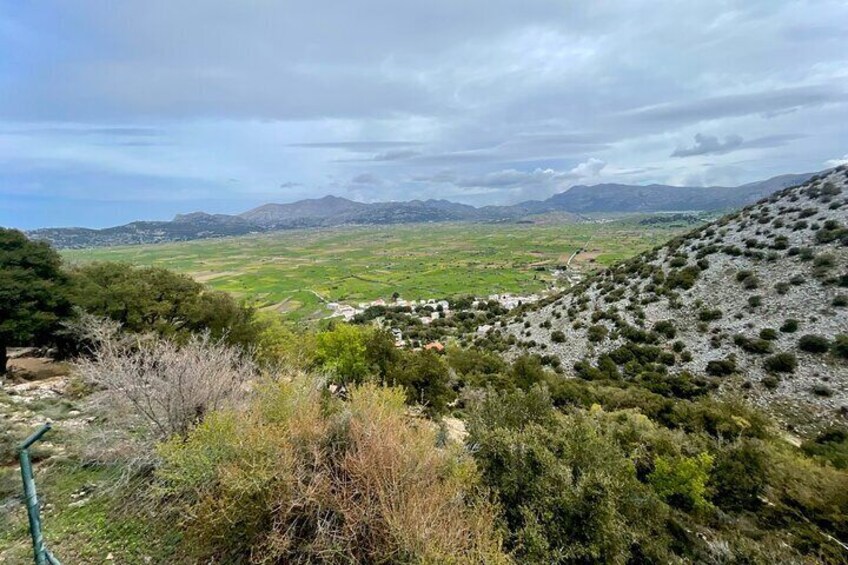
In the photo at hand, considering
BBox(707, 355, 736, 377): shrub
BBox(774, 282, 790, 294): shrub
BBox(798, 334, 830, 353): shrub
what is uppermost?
BBox(774, 282, 790, 294): shrub

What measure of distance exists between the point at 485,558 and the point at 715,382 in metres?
24.5

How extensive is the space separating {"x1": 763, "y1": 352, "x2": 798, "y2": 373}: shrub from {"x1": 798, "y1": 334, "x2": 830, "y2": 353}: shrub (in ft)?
3.02

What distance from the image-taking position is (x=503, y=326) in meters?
43.9

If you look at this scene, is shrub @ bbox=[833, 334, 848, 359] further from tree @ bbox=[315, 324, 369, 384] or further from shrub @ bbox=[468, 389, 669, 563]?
tree @ bbox=[315, 324, 369, 384]

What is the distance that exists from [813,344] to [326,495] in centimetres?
2923

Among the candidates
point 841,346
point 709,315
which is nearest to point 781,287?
point 709,315

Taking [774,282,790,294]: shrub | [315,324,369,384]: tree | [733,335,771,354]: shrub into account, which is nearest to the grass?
[315,324,369,384]: tree

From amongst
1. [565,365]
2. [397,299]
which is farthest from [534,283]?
[565,365]

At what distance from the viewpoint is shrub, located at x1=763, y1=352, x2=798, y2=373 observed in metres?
22.5

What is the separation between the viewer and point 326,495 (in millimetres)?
7031

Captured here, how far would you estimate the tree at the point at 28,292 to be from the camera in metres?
17.4

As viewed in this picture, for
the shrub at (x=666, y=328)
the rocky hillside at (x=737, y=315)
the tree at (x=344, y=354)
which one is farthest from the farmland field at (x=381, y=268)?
the shrub at (x=666, y=328)

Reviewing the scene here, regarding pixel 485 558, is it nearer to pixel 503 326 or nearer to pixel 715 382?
pixel 715 382

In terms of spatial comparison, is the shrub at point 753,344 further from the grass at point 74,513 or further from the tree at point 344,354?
the grass at point 74,513
